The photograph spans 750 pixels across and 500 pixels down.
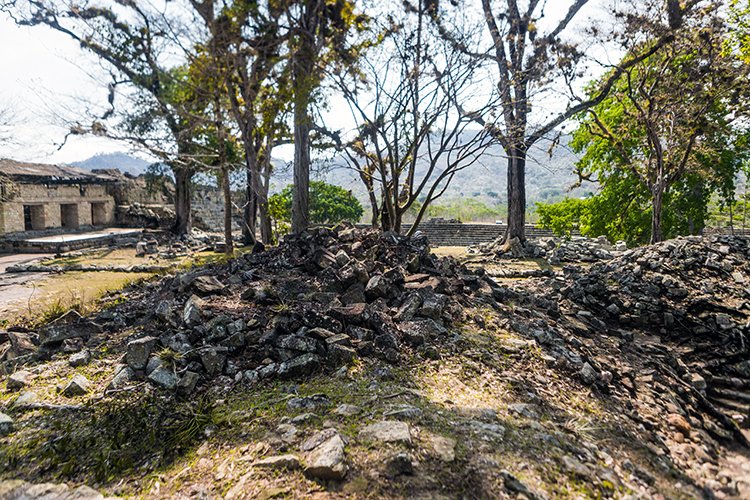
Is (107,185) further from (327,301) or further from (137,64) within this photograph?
(327,301)

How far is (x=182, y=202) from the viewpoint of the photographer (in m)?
16.3

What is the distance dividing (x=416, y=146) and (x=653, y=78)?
729 centimetres

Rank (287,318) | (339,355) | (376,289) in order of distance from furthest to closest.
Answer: (376,289)
(287,318)
(339,355)

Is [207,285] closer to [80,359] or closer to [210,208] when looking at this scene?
[80,359]

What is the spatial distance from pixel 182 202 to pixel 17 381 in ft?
47.7

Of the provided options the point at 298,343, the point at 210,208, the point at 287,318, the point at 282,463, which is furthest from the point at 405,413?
the point at 210,208

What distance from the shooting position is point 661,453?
97.2 inches

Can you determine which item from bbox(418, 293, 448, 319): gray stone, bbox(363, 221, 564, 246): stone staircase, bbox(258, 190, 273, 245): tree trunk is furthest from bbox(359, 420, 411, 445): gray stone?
bbox(363, 221, 564, 246): stone staircase

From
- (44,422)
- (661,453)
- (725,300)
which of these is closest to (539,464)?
(661,453)

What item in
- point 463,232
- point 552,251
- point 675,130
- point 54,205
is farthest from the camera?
point 463,232

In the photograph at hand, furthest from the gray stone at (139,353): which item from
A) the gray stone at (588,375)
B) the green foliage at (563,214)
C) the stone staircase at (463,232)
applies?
the stone staircase at (463,232)

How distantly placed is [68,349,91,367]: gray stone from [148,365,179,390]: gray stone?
833 millimetres

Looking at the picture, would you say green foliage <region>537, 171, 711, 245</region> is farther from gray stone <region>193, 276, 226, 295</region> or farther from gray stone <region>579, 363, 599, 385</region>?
gray stone <region>193, 276, 226, 295</region>

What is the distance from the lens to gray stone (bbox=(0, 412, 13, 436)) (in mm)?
2467
